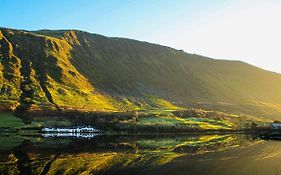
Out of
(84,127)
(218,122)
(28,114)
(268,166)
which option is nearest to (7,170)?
(268,166)

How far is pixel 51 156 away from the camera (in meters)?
69.2

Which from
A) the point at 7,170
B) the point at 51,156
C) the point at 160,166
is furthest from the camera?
the point at 51,156

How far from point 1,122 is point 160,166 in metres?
127

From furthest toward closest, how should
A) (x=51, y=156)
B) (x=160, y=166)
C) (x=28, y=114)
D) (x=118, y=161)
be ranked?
(x=28, y=114) → (x=51, y=156) → (x=118, y=161) → (x=160, y=166)

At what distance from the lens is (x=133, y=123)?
17775 centimetres

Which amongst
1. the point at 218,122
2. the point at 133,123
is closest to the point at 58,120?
the point at 133,123

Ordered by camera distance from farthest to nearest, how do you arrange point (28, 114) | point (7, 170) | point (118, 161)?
point (28, 114)
point (118, 161)
point (7, 170)

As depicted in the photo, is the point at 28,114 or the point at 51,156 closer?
the point at 51,156

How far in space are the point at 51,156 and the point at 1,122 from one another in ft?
361

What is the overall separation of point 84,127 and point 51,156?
103 m

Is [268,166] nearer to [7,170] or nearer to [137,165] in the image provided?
[137,165]

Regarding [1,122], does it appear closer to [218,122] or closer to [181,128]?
[181,128]

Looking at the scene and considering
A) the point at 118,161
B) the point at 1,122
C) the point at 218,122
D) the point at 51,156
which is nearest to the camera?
the point at 118,161

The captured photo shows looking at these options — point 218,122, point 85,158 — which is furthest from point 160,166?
point 218,122
